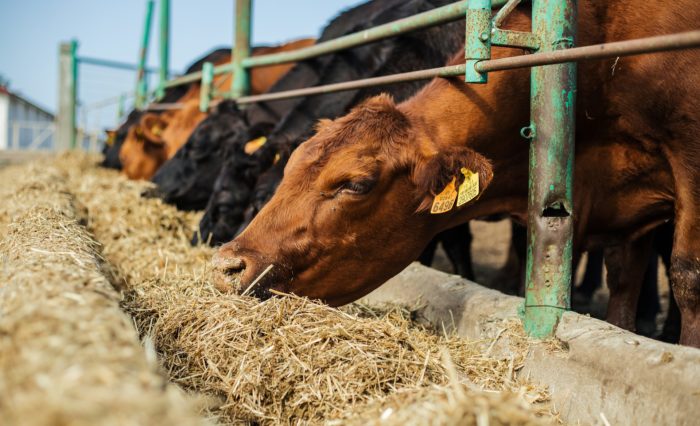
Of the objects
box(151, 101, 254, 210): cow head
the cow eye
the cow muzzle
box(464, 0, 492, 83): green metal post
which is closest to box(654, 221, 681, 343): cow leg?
box(464, 0, 492, 83): green metal post

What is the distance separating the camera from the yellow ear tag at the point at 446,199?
293cm

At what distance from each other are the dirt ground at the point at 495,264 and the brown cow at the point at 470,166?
178 cm

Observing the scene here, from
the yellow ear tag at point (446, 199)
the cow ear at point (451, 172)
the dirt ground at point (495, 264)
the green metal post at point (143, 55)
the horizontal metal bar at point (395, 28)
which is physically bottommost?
the dirt ground at point (495, 264)

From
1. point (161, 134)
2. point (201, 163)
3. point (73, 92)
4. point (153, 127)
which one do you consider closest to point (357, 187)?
point (201, 163)

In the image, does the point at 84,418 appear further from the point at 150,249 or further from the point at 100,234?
the point at 100,234

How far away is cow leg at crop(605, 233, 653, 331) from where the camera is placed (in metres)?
3.89

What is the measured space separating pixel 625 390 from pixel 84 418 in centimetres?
165

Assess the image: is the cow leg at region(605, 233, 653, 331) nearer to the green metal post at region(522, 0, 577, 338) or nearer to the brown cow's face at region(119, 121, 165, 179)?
the green metal post at region(522, 0, 577, 338)

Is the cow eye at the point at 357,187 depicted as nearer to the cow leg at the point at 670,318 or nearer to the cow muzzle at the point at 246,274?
the cow muzzle at the point at 246,274

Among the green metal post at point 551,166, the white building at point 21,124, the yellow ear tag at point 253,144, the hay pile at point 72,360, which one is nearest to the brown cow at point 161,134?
the yellow ear tag at point 253,144

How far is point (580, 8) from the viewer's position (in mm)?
3262

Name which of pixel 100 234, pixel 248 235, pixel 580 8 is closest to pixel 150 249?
pixel 100 234

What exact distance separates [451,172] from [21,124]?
3245 cm

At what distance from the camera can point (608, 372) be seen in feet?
6.94
